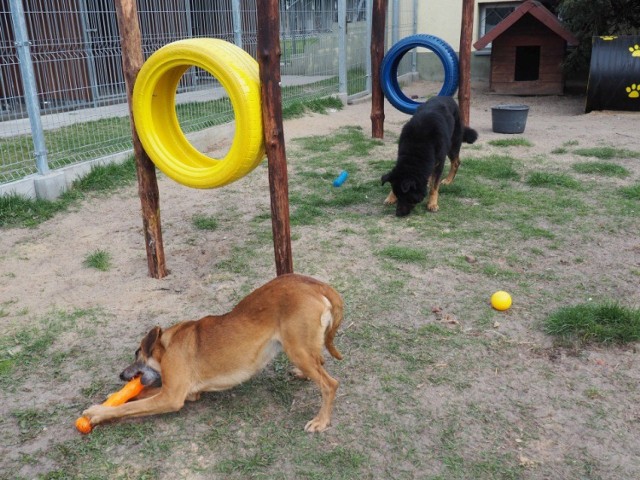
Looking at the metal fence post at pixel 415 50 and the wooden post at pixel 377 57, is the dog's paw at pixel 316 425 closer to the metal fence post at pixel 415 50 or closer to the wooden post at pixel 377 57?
the wooden post at pixel 377 57

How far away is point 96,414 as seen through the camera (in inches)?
123

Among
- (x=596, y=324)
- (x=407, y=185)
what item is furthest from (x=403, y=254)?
(x=596, y=324)

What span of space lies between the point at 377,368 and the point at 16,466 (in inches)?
79.3

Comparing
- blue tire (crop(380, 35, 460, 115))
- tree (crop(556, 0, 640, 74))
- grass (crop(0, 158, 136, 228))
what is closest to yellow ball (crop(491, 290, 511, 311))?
grass (crop(0, 158, 136, 228))

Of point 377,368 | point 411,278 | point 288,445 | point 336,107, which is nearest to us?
point 288,445

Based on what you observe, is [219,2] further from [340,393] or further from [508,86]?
[340,393]

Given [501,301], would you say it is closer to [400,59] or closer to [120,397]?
[120,397]

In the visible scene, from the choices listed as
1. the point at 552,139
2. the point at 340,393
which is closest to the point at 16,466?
the point at 340,393

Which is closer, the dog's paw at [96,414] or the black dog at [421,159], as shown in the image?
the dog's paw at [96,414]

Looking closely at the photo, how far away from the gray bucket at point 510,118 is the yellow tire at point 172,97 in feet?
23.2

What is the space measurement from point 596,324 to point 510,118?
23.3 ft

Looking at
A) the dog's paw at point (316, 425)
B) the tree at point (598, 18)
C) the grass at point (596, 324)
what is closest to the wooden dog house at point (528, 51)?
the tree at point (598, 18)

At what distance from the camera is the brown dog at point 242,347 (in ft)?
10.2

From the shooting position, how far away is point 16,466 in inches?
114
